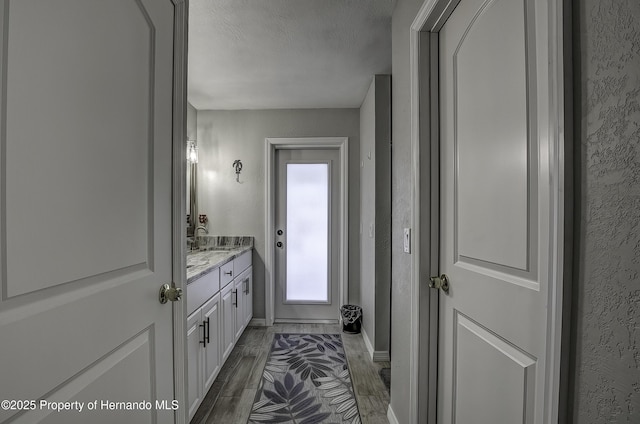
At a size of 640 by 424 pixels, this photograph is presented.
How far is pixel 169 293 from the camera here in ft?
3.61

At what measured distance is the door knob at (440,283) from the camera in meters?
1.26

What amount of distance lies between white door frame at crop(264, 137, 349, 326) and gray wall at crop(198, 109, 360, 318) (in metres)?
0.05

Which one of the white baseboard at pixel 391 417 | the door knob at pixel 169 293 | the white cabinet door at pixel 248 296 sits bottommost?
the white baseboard at pixel 391 417

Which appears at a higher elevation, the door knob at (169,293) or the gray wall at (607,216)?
the gray wall at (607,216)

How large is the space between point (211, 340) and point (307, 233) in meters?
1.71

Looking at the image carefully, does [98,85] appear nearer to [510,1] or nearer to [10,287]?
[10,287]

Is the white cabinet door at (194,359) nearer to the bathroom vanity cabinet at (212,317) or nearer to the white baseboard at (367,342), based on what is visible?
the bathroom vanity cabinet at (212,317)

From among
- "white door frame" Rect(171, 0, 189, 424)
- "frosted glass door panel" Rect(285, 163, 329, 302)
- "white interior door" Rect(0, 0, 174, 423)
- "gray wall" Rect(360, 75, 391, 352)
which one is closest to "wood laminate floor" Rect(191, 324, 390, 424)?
"gray wall" Rect(360, 75, 391, 352)

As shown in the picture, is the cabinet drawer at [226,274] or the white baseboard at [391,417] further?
the cabinet drawer at [226,274]

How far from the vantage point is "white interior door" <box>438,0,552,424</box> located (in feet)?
2.53

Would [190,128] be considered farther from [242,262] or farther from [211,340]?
[211,340]

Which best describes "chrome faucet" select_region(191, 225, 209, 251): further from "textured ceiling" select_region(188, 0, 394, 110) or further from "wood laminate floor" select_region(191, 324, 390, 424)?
"textured ceiling" select_region(188, 0, 394, 110)

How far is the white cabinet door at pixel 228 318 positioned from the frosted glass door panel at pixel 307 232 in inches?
40.2

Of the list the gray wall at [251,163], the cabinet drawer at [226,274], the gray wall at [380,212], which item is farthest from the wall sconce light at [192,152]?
the gray wall at [380,212]
